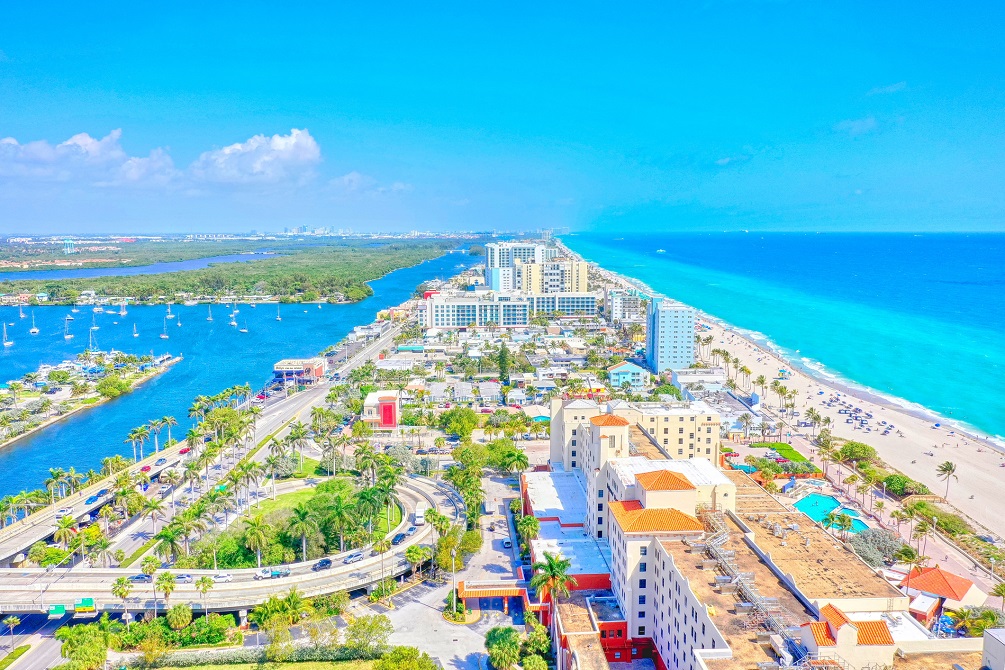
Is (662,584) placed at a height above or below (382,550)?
above

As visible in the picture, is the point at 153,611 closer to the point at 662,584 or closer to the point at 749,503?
the point at 662,584

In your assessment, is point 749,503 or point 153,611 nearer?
point 153,611

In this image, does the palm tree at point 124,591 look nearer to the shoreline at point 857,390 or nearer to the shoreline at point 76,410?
the shoreline at point 76,410

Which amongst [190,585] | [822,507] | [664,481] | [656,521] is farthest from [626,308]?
[190,585]

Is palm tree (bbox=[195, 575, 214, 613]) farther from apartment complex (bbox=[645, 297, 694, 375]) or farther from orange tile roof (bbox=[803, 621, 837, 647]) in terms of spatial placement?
apartment complex (bbox=[645, 297, 694, 375])

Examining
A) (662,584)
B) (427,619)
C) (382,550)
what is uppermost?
(662,584)

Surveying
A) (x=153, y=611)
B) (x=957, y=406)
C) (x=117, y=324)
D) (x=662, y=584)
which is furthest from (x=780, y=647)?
(x=117, y=324)
